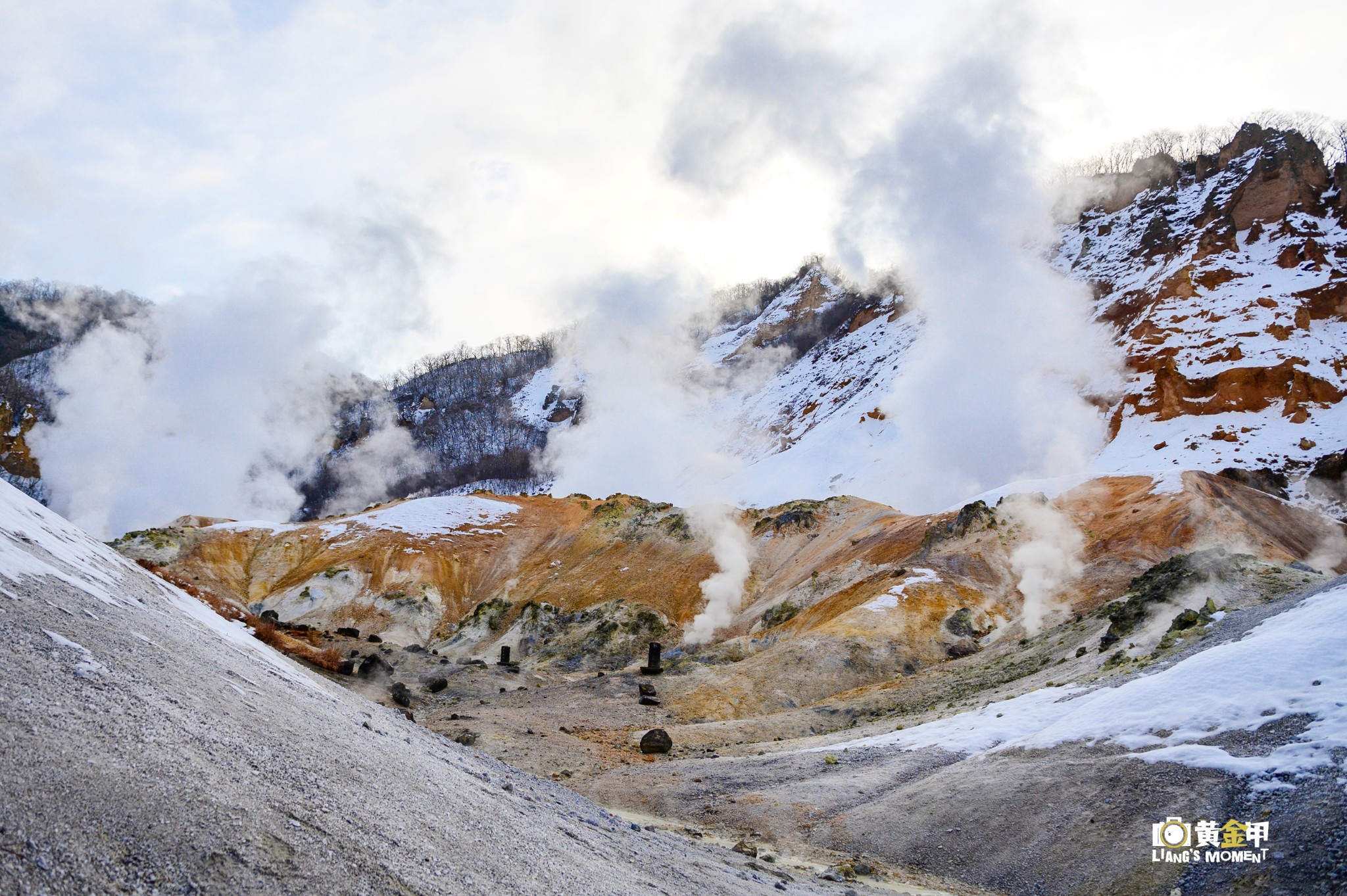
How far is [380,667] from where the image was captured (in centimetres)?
2827

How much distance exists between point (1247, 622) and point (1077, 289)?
3252 inches

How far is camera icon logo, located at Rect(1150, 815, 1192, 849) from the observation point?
924 cm

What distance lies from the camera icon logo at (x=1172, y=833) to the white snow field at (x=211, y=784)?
518cm

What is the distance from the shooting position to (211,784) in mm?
5035

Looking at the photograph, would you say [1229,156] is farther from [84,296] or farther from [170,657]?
[84,296]

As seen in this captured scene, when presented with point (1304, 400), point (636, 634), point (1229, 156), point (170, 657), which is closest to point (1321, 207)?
point (1229, 156)

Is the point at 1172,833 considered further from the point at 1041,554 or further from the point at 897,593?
the point at 1041,554

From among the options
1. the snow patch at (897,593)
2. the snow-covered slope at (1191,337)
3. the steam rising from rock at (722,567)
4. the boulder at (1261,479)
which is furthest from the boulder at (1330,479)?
the steam rising from rock at (722,567)

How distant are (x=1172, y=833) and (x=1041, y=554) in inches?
1311

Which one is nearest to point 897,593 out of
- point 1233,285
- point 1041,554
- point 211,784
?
point 1041,554

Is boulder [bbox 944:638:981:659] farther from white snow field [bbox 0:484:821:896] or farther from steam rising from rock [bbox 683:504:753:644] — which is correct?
white snow field [bbox 0:484:821:896]

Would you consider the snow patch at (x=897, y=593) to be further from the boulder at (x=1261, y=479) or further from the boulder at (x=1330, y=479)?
the boulder at (x=1330, y=479)

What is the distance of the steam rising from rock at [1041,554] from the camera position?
35562 mm

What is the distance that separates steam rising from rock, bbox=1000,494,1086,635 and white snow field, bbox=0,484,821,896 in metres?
29.5
